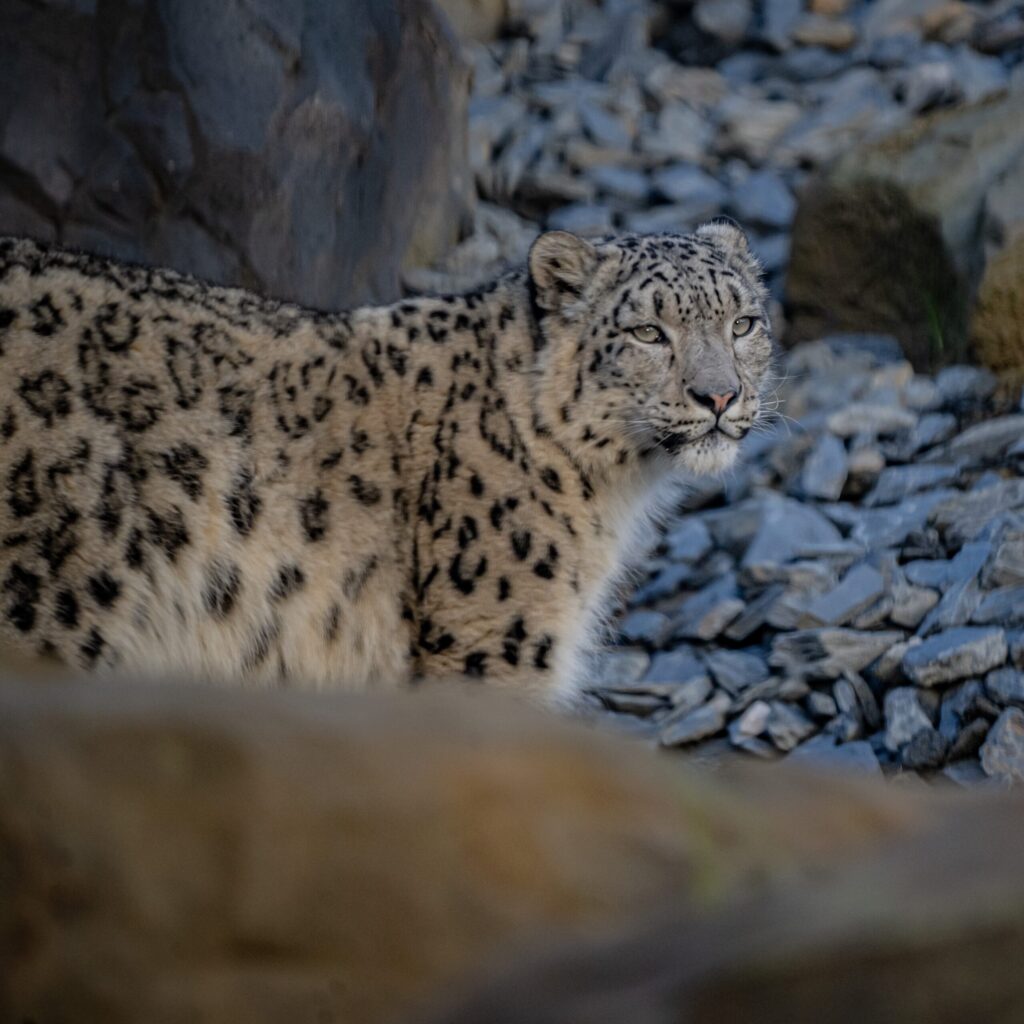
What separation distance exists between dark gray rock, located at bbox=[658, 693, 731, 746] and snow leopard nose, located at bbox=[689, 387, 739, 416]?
153 centimetres

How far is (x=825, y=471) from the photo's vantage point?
7156mm

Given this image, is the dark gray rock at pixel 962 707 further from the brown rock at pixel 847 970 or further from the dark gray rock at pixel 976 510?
the brown rock at pixel 847 970

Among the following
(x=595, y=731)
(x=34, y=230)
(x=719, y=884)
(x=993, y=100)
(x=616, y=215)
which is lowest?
(x=719, y=884)

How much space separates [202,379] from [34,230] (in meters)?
2.31

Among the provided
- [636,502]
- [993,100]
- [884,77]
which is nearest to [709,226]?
[636,502]

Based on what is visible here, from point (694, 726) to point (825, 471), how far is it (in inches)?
63.7

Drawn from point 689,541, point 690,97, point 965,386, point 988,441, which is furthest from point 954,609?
point 690,97

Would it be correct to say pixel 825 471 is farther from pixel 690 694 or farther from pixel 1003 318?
pixel 690 694

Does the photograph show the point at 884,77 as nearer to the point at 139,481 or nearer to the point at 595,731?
the point at 139,481

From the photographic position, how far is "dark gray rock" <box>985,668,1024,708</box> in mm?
5402

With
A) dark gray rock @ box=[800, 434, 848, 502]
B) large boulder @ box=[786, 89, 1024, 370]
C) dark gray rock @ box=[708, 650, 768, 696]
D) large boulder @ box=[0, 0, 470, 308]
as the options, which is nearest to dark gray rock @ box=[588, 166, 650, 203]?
large boulder @ box=[786, 89, 1024, 370]

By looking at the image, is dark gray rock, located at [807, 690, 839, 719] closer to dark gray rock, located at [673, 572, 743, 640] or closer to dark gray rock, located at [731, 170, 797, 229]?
dark gray rock, located at [673, 572, 743, 640]

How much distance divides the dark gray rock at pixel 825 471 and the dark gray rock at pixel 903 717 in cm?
153

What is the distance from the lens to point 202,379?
178 inches
